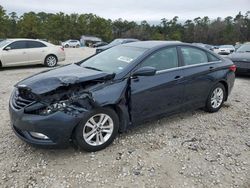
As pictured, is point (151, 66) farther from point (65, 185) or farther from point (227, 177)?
point (65, 185)

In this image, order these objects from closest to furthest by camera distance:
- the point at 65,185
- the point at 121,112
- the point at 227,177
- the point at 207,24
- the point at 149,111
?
1. the point at 65,185
2. the point at 227,177
3. the point at 121,112
4. the point at 149,111
5. the point at 207,24

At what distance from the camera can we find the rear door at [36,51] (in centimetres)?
1095

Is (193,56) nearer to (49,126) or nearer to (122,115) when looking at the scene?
(122,115)

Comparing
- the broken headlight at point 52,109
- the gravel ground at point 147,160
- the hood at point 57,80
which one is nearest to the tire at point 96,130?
the gravel ground at point 147,160

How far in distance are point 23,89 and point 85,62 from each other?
1438mm

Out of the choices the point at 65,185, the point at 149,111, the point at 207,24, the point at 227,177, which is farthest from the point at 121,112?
the point at 207,24

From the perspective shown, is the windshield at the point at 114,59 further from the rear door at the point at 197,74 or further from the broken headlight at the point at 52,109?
the broken headlight at the point at 52,109

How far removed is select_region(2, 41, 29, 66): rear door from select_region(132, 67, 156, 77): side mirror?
8048mm

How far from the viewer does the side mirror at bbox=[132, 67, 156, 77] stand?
386 centimetres

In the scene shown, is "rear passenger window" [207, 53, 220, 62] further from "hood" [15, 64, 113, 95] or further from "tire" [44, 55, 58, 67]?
"tire" [44, 55, 58, 67]

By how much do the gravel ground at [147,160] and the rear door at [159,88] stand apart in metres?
0.40

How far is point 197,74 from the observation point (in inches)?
188

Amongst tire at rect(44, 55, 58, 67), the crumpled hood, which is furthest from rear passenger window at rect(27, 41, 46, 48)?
the crumpled hood

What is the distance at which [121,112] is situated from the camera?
149 inches
